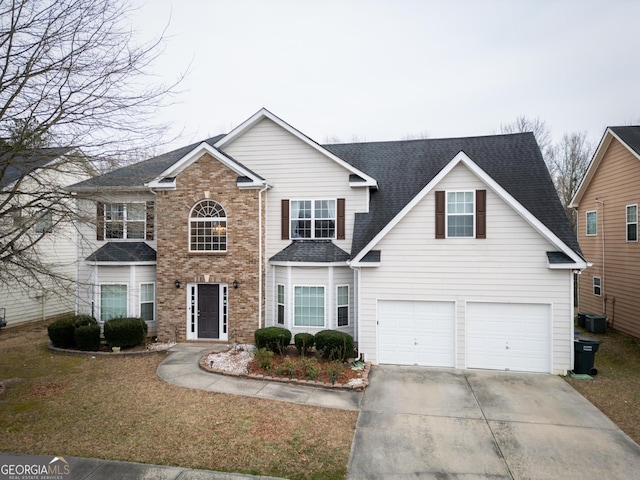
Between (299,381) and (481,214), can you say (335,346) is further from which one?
(481,214)

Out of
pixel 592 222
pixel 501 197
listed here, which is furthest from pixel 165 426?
pixel 592 222

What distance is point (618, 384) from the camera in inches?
389

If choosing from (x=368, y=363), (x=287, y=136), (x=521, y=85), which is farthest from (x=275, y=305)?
(x=521, y=85)

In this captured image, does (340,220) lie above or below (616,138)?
below

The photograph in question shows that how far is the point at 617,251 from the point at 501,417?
13.5 meters

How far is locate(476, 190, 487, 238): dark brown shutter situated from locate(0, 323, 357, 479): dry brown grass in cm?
686

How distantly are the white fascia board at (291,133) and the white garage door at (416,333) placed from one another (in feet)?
16.2

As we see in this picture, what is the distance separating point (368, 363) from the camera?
11.4 m

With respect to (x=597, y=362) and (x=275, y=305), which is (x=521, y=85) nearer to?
(x=597, y=362)

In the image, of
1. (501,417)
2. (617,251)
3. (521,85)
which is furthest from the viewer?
(521,85)

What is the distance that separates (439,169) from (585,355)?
8.49m

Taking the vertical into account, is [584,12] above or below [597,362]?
above

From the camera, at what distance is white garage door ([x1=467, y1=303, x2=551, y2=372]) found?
35.5ft

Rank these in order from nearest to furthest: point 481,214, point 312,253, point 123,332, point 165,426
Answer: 1. point 165,426
2. point 481,214
3. point 123,332
4. point 312,253
